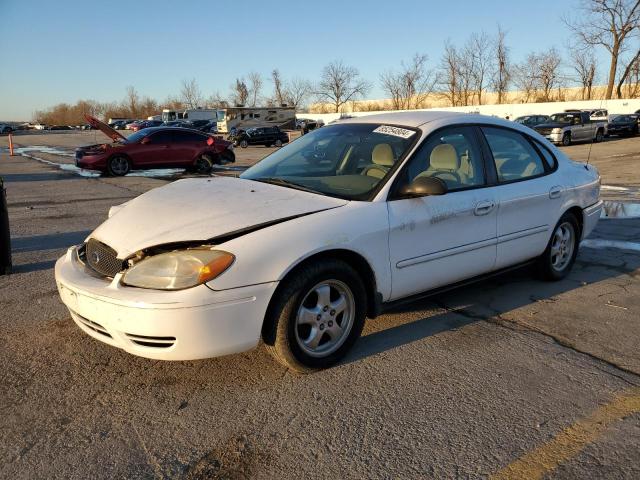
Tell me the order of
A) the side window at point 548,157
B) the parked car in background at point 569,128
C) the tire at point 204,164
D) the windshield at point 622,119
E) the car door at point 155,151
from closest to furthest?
the side window at point 548,157 → the car door at point 155,151 → the tire at point 204,164 → the parked car in background at point 569,128 → the windshield at point 622,119

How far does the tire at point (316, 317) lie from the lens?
300 centimetres

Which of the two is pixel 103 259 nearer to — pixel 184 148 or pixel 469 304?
pixel 469 304

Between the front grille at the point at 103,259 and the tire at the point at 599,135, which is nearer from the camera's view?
the front grille at the point at 103,259

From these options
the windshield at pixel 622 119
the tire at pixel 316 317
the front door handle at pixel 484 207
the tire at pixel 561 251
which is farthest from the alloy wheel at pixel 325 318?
the windshield at pixel 622 119

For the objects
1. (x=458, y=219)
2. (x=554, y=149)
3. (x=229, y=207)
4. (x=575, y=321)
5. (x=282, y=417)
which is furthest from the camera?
(x=554, y=149)

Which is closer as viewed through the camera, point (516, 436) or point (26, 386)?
point (516, 436)

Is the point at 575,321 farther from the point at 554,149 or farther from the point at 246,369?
the point at 246,369

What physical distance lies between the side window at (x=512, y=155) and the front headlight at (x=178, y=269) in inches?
100

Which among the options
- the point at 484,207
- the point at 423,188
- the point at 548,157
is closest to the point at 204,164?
the point at 548,157

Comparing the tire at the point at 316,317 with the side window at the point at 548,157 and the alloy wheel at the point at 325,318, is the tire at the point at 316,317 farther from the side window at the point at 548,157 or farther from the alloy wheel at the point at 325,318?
the side window at the point at 548,157

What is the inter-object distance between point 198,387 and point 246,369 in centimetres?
33

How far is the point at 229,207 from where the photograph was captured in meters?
3.27

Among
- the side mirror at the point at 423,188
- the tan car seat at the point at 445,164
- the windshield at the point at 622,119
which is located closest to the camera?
the side mirror at the point at 423,188

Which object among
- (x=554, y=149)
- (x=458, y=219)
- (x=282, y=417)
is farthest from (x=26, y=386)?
(x=554, y=149)
